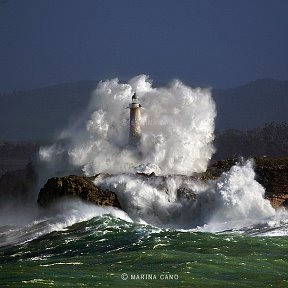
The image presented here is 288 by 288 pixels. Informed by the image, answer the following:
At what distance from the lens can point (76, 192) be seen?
3662 cm

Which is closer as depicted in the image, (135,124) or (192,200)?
(192,200)

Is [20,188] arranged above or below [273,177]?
above

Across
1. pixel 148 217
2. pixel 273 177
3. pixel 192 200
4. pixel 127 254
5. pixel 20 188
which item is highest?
pixel 20 188

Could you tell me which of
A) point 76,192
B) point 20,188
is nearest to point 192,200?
point 76,192

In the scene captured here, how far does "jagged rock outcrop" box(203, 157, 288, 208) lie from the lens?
3978 centimetres

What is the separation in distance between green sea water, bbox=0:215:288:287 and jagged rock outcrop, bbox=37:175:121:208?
282cm

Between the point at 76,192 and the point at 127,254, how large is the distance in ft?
39.0

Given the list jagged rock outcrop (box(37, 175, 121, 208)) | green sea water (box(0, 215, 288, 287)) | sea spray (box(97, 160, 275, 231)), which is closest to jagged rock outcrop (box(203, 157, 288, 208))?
sea spray (box(97, 160, 275, 231))

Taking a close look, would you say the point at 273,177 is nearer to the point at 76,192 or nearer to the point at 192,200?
the point at 192,200

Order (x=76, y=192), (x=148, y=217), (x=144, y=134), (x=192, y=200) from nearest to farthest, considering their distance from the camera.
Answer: (x=76, y=192) → (x=148, y=217) → (x=192, y=200) → (x=144, y=134)

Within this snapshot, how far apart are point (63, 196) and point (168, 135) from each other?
13.0 meters

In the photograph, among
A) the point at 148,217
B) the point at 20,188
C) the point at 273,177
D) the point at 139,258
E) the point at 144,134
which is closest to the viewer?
the point at 139,258

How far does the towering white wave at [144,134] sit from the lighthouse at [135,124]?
431 millimetres

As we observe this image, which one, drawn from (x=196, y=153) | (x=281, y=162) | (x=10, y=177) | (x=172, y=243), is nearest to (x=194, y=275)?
(x=172, y=243)
